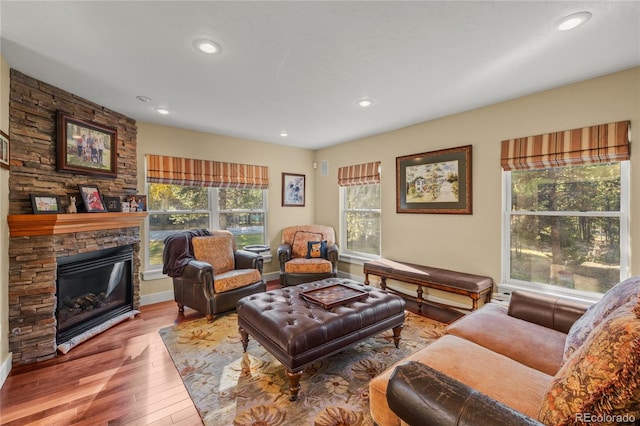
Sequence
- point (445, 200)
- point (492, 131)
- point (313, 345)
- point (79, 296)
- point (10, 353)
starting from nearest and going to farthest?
point (313, 345) → point (10, 353) → point (79, 296) → point (492, 131) → point (445, 200)

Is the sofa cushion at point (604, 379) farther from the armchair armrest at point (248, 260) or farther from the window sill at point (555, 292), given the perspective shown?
the armchair armrest at point (248, 260)

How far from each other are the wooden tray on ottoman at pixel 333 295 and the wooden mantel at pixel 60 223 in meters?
2.25

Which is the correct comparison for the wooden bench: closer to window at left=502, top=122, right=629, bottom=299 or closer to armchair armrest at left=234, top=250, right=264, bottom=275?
window at left=502, top=122, right=629, bottom=299

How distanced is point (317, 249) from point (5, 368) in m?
3.36

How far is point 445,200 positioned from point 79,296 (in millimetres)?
4327

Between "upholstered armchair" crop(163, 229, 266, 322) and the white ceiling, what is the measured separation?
1.67 m

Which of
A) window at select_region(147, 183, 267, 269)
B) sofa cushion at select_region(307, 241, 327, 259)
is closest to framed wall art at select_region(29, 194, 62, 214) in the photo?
window at select_region(147, 183, 267, 269)

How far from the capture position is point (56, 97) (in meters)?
2.59

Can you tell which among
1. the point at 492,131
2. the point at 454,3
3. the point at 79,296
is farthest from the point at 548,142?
the point at 79,296

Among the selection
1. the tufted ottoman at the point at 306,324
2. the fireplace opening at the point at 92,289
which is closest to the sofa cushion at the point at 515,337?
the tufted ottoman at the point at 306,324

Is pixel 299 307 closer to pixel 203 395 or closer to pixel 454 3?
pixel 203 395

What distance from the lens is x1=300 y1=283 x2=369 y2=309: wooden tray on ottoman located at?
2268 mm

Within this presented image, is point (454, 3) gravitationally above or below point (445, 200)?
above

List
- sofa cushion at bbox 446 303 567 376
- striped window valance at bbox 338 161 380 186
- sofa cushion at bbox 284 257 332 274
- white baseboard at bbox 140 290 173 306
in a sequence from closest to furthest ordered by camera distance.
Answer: sofa cushion at bbox 446 303 567 376 < white baseboard at bbox 140 290 173 306 < sofa cushion at bbox 284 257 332 274 < striped window valance at bbox 338 161 380 186
